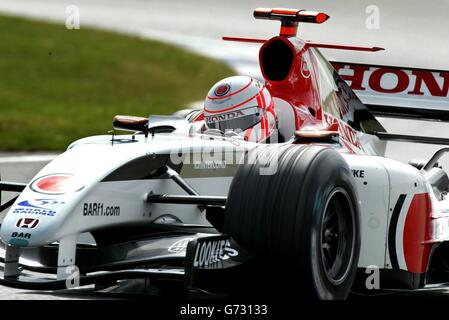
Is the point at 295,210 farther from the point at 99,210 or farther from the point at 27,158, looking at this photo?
the point at 27,158

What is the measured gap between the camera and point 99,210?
18.7 ft

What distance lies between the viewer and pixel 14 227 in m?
5.44

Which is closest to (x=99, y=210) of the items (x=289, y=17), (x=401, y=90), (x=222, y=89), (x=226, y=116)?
(x=226, y=116)

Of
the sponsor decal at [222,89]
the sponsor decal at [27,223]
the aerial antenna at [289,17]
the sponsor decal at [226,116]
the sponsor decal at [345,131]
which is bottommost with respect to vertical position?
the sponsor decal at [27,223]

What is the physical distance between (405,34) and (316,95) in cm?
865

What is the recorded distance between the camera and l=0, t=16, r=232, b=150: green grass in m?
13.4

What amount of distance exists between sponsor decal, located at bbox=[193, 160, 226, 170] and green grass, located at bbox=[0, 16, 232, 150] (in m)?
6.35

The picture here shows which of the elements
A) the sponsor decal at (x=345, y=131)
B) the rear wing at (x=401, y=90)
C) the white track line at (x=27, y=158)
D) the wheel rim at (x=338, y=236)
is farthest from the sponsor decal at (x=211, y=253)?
the white track line at (x=27, y=158)

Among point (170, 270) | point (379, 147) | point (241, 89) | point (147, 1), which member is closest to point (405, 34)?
point (147, 1)

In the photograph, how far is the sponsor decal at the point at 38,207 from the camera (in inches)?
215

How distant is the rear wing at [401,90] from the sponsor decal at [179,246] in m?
3.18

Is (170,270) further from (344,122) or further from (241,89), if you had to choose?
(344,122)

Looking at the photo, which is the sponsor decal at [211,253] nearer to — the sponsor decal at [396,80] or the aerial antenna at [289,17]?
the aerial antenna at [289,17]

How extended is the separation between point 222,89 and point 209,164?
2.51ft
